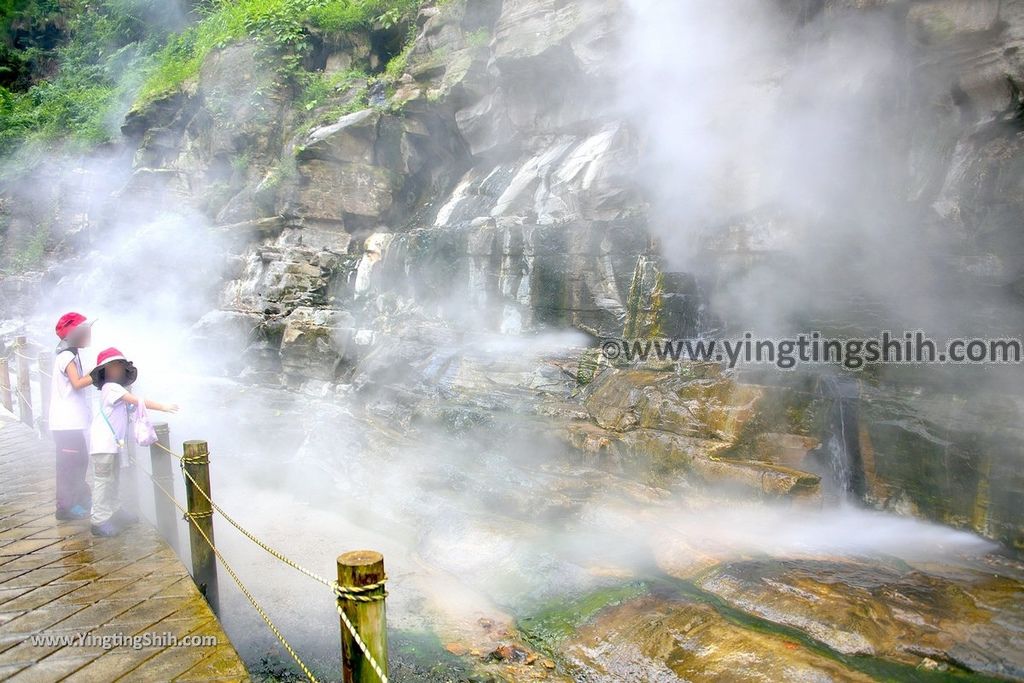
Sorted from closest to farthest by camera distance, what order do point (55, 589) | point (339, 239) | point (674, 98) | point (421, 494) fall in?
point (55, 589) → point (421, 494) → point (674, 98) → point (339, 239)

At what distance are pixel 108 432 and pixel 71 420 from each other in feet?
2.00

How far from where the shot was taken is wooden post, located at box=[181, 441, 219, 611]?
4.13 m

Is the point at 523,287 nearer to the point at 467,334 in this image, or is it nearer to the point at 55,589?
the point at 467,334

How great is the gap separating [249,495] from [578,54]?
29.8ft

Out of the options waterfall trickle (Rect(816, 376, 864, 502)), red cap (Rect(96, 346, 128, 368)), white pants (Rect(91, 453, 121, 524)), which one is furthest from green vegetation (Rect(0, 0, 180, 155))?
waterfall trickle (Rect(816, 376, 864, 502))

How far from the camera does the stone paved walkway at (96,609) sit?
10.2ft

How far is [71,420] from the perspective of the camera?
491cm

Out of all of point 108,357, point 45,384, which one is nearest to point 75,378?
point 108,357

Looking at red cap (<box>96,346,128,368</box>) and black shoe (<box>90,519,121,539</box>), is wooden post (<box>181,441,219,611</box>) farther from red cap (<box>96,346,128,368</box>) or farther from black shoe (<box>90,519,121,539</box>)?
red cap (<box>96,346,128,368</box>)

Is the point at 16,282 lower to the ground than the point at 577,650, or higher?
higher

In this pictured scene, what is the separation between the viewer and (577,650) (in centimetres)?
441

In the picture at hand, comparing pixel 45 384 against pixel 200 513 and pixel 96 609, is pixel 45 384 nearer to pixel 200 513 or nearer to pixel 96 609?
pixel 200 513

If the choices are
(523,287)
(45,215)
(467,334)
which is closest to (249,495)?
(467,334)

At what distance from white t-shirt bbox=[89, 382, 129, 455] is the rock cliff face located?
4.69 m
